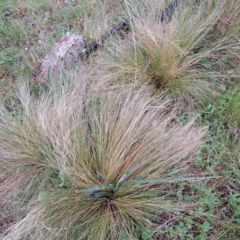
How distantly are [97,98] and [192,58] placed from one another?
2.85 feet

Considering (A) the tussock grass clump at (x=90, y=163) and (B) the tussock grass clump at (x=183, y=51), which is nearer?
(A) the tussock grass clump at (x=90, y=163)

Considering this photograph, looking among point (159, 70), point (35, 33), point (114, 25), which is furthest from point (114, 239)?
point (35, 33)

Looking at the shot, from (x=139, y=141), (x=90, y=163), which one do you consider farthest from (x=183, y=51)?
(x=90, y=163)

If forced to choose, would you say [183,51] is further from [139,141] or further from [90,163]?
[90,163]

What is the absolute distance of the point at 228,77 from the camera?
2016 mm

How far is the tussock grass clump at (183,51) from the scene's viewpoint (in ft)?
6.57

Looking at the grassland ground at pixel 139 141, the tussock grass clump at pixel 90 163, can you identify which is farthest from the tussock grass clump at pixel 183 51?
the tussock grass clump at pixel 90 163

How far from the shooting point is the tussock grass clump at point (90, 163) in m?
1.44

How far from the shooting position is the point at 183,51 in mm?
2000

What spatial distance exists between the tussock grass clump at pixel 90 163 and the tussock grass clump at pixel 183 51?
289mm

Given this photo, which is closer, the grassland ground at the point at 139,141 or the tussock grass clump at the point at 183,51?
the grassland ground at the point at 139,141

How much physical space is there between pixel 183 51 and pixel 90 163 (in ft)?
3.75

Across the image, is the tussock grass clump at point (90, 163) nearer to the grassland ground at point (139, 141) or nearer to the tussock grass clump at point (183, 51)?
the grassland ground at point (139, 141)

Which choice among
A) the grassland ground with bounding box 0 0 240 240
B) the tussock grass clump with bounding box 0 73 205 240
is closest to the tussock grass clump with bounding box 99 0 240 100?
the grassland ground with bounding box 0 0 240 240
